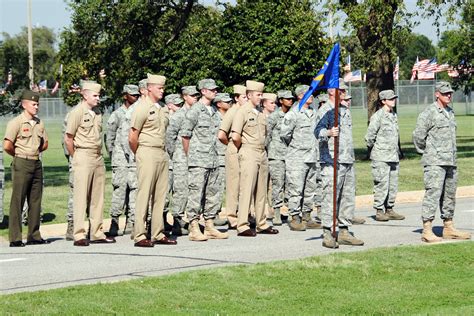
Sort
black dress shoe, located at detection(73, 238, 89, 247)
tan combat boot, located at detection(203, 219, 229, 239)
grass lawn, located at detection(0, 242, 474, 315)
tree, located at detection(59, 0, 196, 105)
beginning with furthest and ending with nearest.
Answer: tree, located at detection(59, 0, 196, 105) < tan combat boot, located at detection(203, 219, 229, 239) < black dress shoe, located at detection(73, 238, 89, 247) < grass lawn, located at detection(0, 242, 474, 315)

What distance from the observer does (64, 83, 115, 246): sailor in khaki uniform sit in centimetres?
1394

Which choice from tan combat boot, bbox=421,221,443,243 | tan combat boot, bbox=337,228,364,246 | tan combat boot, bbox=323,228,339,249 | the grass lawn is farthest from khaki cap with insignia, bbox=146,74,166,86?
tan combat boot, bbox=421,221,443,243

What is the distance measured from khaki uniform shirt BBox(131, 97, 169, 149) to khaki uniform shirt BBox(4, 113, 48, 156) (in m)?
1.41

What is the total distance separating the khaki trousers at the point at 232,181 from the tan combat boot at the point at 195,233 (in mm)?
1145

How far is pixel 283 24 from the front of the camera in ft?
96.2

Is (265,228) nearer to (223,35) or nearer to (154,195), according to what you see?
(154,195)

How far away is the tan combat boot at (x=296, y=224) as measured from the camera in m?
15.7

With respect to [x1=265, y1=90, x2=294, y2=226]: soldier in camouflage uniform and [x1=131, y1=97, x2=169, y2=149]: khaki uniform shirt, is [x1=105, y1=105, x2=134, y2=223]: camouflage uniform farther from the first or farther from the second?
[x1=265, y1=90, x2=294, y2=226]: soldier in camouflage uniform

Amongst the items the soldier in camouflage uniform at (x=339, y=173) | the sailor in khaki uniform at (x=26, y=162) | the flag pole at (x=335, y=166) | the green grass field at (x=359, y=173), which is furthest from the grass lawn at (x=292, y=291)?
the green grass field at (x=359, y=173)

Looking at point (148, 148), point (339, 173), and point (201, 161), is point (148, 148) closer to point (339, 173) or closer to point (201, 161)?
point (201, 161)

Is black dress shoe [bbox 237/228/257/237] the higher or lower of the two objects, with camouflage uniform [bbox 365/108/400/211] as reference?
lower

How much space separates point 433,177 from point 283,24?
15.9 metres

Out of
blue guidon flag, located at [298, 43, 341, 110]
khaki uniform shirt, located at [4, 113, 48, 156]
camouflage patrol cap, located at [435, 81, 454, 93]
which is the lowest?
khaki uniform shirt, located at [4, 113, 48, 156]

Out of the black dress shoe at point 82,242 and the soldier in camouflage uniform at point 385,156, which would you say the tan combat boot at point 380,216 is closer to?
the soldier in camouflage uniform at point 385,156
